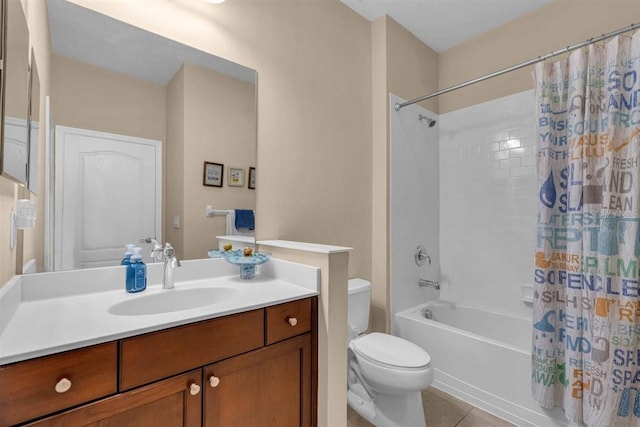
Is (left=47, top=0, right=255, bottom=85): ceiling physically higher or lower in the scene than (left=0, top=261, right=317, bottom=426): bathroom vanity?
higher

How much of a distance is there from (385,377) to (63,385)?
1.32 metres

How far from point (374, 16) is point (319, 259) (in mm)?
1930

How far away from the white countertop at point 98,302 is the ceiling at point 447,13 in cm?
193

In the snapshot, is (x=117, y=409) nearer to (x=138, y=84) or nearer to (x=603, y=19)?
(x=138, y=84)

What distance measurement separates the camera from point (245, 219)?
158 centimetres

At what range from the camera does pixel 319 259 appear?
4.30ft

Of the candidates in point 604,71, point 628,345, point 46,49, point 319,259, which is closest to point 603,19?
point 604,71

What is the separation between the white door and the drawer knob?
585 mm

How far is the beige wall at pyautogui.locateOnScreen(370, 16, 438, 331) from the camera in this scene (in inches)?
87.5

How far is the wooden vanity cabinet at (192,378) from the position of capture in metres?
0.71

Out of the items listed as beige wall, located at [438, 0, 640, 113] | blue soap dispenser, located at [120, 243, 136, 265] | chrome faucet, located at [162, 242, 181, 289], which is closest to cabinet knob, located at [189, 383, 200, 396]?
chrome faucet, located at [162, 242, 181, 289]

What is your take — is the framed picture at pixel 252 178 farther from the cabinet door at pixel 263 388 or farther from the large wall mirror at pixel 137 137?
the cabinet door at pixel 263 388

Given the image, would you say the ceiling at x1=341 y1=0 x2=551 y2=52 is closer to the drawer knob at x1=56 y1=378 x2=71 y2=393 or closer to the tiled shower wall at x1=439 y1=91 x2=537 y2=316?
the tiled shower wall at x1=439 y1=91 x2=537 y2=316

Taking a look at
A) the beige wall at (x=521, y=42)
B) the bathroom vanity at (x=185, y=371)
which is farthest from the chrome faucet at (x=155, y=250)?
the beige wall at (x=521, y=42)
